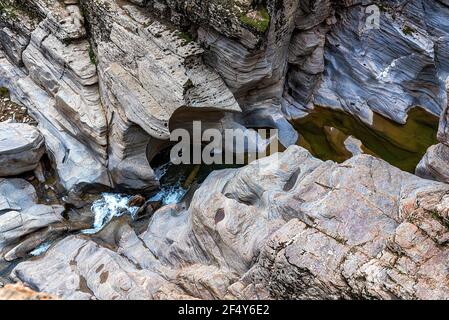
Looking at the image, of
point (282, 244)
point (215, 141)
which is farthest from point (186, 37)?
point (282, 244)

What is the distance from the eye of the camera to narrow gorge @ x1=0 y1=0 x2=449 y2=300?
12.2m

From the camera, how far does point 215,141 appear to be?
2014 centimetres

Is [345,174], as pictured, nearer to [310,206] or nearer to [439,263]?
[310,206]

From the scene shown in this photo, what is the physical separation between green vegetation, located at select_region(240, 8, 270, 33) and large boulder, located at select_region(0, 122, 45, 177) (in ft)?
32.1

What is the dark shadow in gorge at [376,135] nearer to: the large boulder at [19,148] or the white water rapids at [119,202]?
the white water rapids at [119,202]

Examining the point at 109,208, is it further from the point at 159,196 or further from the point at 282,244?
the point at 282,244

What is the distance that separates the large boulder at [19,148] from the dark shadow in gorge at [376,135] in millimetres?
11164

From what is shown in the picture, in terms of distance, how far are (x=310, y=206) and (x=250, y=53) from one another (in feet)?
22.2

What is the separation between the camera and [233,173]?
1748cm

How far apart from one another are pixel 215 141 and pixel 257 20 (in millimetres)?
6010

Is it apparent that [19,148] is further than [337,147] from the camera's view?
No

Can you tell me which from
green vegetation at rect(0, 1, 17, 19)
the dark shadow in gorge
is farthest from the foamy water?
green vegetation at rect(0, 1, 17, 19)

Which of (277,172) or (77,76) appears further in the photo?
(77,76)
